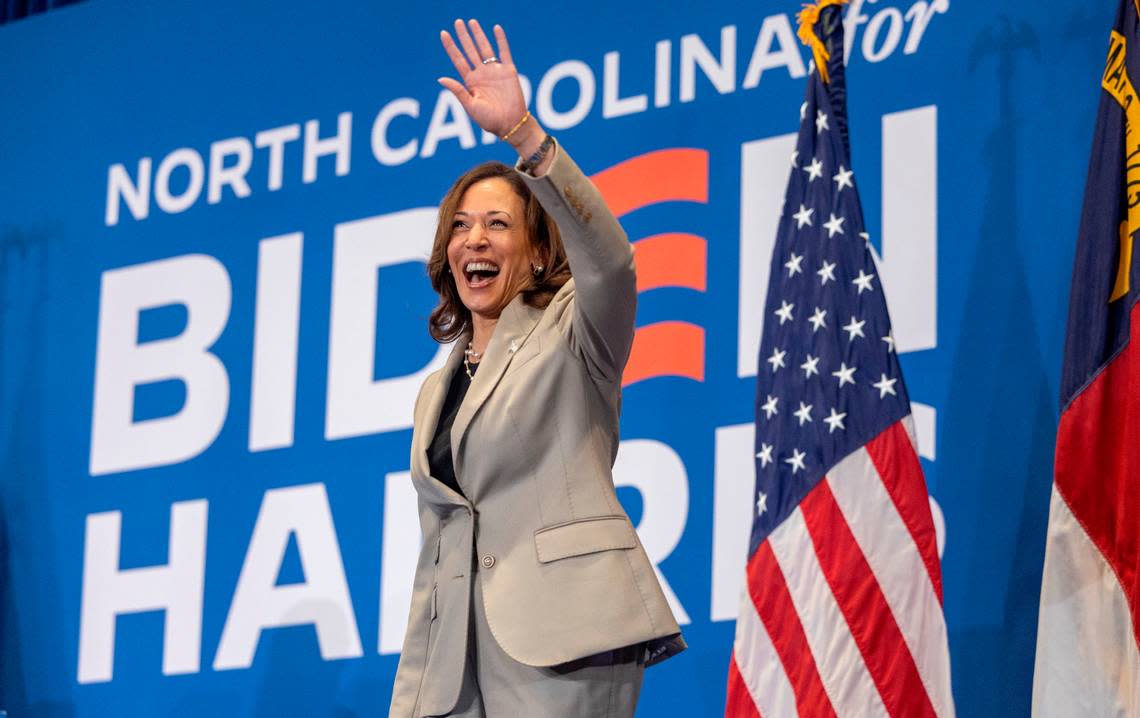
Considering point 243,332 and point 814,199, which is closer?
point 814,199

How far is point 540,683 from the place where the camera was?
2.29 meters

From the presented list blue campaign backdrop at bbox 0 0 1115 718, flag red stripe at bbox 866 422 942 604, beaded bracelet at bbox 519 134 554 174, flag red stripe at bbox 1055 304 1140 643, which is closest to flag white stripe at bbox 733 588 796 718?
flag red stripe at bbox 866 422 942 604

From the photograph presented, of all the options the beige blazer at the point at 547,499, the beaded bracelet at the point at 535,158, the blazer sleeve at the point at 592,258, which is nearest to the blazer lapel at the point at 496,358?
the beige blazer at the point at 547,499

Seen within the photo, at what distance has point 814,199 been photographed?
3.47 metres

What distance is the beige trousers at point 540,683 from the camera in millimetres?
2287

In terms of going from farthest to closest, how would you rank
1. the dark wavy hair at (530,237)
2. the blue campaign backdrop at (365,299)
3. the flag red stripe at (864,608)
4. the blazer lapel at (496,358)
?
1. the blue campaign backdrop at (365,299)
2. the flag red stripe at (864,608)
3. the dark wavy hair at (530,237)
4. the blazer lapel at (496,358)

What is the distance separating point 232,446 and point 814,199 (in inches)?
80.4

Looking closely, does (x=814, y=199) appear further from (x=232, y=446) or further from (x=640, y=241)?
(x=232, y=446)

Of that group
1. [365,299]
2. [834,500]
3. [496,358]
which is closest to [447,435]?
[496,358]

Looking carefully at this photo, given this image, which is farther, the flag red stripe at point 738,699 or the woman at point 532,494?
the flag red stripe at point 738,699

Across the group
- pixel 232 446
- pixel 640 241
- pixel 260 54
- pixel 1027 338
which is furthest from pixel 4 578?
pixel 1027 338

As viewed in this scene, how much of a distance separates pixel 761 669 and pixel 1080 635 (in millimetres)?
631

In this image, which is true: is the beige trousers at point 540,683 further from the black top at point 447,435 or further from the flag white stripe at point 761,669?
the flag white stripe at point 761,669

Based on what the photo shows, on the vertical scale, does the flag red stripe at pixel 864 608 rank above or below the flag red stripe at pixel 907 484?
below
